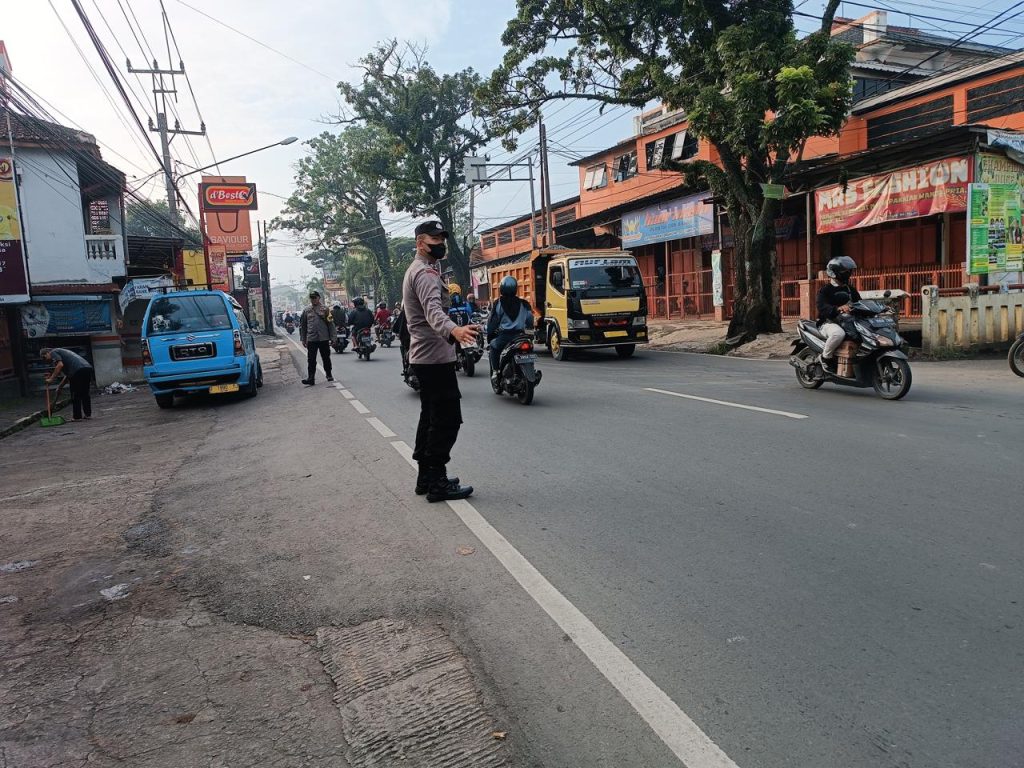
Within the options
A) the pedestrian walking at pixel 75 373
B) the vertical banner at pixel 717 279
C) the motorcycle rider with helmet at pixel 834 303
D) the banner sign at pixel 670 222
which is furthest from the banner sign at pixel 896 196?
the pedestrian walking at pixel 75 373

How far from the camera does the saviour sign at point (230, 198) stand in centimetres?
4638

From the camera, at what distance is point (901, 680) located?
266 cm

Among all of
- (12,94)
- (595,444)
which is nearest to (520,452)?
(595,444)

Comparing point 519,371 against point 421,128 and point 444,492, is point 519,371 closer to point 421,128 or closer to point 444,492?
point 444,492

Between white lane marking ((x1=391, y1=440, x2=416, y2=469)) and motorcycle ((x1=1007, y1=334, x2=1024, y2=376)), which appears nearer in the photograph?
white lane marking ((x1=391, y1=440, x2=416, y2=469))

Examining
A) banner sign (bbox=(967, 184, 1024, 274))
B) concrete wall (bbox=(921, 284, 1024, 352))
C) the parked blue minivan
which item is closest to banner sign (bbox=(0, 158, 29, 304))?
the parked blue minivan

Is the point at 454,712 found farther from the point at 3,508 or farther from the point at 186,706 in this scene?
the point at 3,508

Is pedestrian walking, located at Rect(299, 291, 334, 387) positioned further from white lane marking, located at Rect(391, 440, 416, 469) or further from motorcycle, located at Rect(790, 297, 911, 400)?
motorcycle, located at Rect(790, 297, 911, 400)

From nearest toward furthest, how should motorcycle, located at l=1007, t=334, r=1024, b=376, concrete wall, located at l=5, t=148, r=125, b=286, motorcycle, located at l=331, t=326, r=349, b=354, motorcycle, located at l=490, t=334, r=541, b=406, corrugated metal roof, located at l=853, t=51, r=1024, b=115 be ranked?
1. motorcycle, located at l=490, t=334, r=541, b=406
2. motorcycle, located at l=1007, t=334, r=1024, b=376
3. corrugated metal roof, located at l=853, t=51, r=1024, b=115
4. concrete wall, located at l=5, t=148, r=125, b=286
5. motorcycle, located at l=331, t=326, r=349, b=354

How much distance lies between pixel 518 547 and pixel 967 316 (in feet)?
40.3

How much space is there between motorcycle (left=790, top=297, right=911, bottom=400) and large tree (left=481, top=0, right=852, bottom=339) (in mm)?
5862

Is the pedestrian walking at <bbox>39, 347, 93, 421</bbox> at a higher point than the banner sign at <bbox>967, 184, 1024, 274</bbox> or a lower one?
lower

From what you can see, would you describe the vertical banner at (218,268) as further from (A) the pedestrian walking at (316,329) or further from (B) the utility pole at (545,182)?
(A) the pedestrian walking at (316,329)

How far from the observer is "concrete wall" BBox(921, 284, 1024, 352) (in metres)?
13.2
